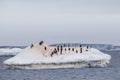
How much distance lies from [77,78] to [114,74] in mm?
10326

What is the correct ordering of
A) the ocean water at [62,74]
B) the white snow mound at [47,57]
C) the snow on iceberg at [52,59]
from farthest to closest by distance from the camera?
the snow on iceberg at [52,59], the white snow mound at [47,57], the ocean water at [62,74]

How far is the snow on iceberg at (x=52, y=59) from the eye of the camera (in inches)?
4528

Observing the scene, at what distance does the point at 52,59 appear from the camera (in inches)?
4530

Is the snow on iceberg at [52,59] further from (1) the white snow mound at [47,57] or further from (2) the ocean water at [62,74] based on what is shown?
(2) the ocean water at [62,74]

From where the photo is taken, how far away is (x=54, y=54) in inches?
4690

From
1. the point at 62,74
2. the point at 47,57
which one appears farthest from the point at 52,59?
the point at 62,74

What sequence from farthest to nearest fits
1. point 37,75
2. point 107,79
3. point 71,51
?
point 71,51
point 37,75
point 107,79

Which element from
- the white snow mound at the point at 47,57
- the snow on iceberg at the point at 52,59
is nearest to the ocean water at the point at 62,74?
the snow on iceberg at the point at 52,59

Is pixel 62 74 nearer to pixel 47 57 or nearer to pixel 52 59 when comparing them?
pixel 52 59

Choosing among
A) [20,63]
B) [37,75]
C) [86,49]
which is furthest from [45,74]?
[86,49]

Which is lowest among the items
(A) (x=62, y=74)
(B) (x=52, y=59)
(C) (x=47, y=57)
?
(A) (x=62, y=74)

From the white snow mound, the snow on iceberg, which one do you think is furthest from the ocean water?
the white snow mound

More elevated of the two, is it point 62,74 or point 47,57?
point 47,57

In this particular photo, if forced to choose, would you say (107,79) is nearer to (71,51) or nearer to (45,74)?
(45,74)
